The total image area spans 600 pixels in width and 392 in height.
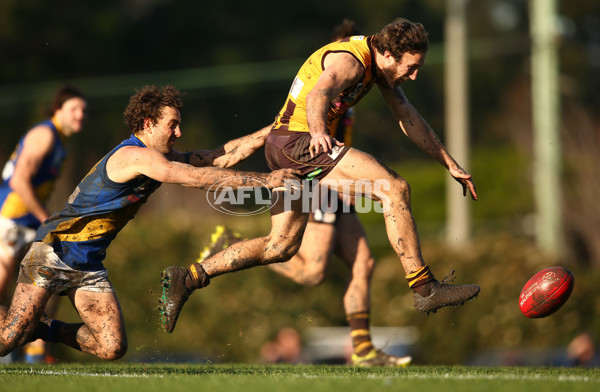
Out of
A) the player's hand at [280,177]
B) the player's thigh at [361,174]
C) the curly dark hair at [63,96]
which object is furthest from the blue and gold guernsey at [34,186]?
the player's thigh at [361,174]

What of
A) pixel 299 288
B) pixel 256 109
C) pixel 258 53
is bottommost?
pixel 299 288

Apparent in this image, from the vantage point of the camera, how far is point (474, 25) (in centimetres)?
3259

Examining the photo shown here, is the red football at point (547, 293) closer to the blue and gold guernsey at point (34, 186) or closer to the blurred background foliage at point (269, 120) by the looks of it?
the blurred background foliage at point (269, 120)

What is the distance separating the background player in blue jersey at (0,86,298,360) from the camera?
6332 mm

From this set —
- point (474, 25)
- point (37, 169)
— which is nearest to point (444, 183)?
point (474, 25)

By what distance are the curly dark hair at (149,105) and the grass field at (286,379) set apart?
1836 mm

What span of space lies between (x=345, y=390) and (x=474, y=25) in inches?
1135

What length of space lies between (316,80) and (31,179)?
3.12 m

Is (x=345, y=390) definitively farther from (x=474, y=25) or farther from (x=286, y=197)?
(x=474, y=25)

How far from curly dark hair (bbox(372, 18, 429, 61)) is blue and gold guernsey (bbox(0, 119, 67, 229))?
3448mm

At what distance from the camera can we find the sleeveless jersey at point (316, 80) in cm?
668

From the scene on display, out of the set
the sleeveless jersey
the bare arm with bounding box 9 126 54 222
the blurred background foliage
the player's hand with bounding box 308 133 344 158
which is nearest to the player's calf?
the player's hand with bounding box 308 133 344 158

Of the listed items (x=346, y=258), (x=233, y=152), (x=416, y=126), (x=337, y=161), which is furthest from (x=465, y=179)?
(x=233, y=152)

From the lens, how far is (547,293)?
6.76 meters
